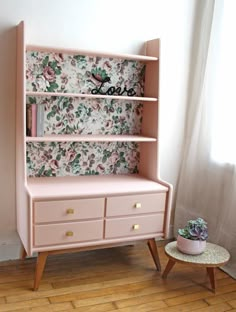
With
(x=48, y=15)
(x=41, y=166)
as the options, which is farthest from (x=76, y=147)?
(x=48, y=15)

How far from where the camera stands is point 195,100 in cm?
312

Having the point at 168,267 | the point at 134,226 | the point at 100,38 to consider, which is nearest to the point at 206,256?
the point at 168,267

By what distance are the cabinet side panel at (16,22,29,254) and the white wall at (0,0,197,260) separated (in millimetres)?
80

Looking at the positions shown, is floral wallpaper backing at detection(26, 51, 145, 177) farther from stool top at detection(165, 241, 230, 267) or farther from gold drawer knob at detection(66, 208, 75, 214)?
stool top at detection(165, 241, 230, 267)

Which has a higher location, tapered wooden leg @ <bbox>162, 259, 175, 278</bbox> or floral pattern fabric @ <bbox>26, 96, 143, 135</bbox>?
floral pattern fabric @ <bbox>26, 96, 143, 135</bbox>

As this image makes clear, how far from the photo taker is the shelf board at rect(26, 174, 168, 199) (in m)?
2.36

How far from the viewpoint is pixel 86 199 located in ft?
7.86

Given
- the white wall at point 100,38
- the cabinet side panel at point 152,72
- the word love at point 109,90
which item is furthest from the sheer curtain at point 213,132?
the word love at point 109,90

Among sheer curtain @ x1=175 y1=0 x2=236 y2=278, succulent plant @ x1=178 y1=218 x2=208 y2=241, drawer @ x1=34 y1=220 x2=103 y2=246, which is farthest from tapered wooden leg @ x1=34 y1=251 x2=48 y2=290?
sheer curtain @ x1=175 y1=0 x2=236 y2=278

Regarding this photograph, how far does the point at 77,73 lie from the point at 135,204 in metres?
1.06

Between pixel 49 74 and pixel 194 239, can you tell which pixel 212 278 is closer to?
pixel 194 239

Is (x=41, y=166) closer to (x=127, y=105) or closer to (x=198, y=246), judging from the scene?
(x=127, y=105)

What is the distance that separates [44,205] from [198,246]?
3.57ft

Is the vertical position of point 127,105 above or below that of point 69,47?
below
